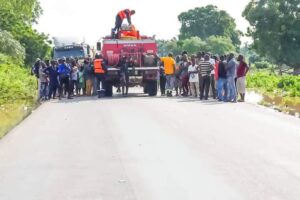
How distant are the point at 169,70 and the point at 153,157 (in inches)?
699

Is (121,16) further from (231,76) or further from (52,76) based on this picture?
(231,76)

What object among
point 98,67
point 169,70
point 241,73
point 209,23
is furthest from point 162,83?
point 209,23

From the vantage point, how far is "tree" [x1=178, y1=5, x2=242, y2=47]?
406 ft

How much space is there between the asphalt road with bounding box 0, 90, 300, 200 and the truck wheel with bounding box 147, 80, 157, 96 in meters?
9.57

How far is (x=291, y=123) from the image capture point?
17094 mm

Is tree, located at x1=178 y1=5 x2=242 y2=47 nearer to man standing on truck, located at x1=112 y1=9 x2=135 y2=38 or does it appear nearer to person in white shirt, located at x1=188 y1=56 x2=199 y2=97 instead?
man standing on truck, located at x1=112 y1=9 x2=135 y2=38

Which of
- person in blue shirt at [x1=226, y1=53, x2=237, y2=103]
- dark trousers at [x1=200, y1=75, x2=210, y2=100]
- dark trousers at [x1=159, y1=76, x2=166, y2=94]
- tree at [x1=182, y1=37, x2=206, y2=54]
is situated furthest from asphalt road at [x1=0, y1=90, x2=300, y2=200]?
tree at [x1=182, y1=37, x2=206, y2=54]

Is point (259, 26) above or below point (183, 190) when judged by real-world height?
above

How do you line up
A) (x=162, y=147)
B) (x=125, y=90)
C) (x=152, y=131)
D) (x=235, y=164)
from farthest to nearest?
(x=125, y=90) < (x=152, y=131) < (x=162, y=147) < (x=235, y=164)

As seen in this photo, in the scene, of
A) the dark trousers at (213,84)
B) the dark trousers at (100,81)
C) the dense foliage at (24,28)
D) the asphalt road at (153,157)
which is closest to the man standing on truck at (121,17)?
the dark trousers at (100,81)

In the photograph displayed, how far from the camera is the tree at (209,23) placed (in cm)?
12362

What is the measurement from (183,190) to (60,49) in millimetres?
32965

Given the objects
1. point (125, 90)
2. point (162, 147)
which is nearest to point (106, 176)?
point (162, 147)

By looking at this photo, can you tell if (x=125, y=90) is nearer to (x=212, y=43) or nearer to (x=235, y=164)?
(x=235, y=164)
